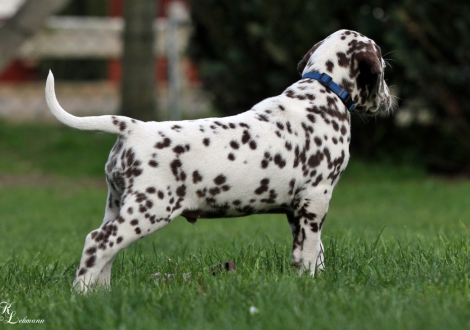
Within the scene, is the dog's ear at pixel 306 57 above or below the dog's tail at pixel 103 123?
above

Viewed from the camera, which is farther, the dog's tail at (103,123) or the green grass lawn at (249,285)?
the dog's tail at (103,123)

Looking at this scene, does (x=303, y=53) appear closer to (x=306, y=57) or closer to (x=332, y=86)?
(x=306, y=57)

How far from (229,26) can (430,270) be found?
10061mm

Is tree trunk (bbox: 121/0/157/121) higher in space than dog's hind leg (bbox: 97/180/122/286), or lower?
lower

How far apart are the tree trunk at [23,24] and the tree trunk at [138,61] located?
1723 mm

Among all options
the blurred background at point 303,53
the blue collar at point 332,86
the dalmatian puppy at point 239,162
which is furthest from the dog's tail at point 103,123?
the blurred background at point 303,53

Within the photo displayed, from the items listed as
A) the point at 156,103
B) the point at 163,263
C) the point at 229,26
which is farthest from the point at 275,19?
the point at 163,263

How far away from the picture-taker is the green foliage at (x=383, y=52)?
1216 cm

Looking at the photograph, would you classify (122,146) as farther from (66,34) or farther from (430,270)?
(66,34)

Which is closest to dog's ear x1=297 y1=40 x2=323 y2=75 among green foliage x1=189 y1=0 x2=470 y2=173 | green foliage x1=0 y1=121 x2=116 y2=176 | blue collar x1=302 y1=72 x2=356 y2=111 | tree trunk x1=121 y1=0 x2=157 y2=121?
blue collar x1=302 y1=72 x2=356 y2=111

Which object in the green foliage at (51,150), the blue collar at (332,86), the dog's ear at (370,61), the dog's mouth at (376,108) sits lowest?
the green foliage at (51,150)

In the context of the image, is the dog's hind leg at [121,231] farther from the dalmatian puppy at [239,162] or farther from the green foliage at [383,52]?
the green foliage at [383,52]

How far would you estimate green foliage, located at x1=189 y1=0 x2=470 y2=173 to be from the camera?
1216 cm

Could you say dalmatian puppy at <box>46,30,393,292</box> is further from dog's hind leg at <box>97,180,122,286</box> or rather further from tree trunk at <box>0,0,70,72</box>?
tree trunk at <box>0,0,70,72</box>
